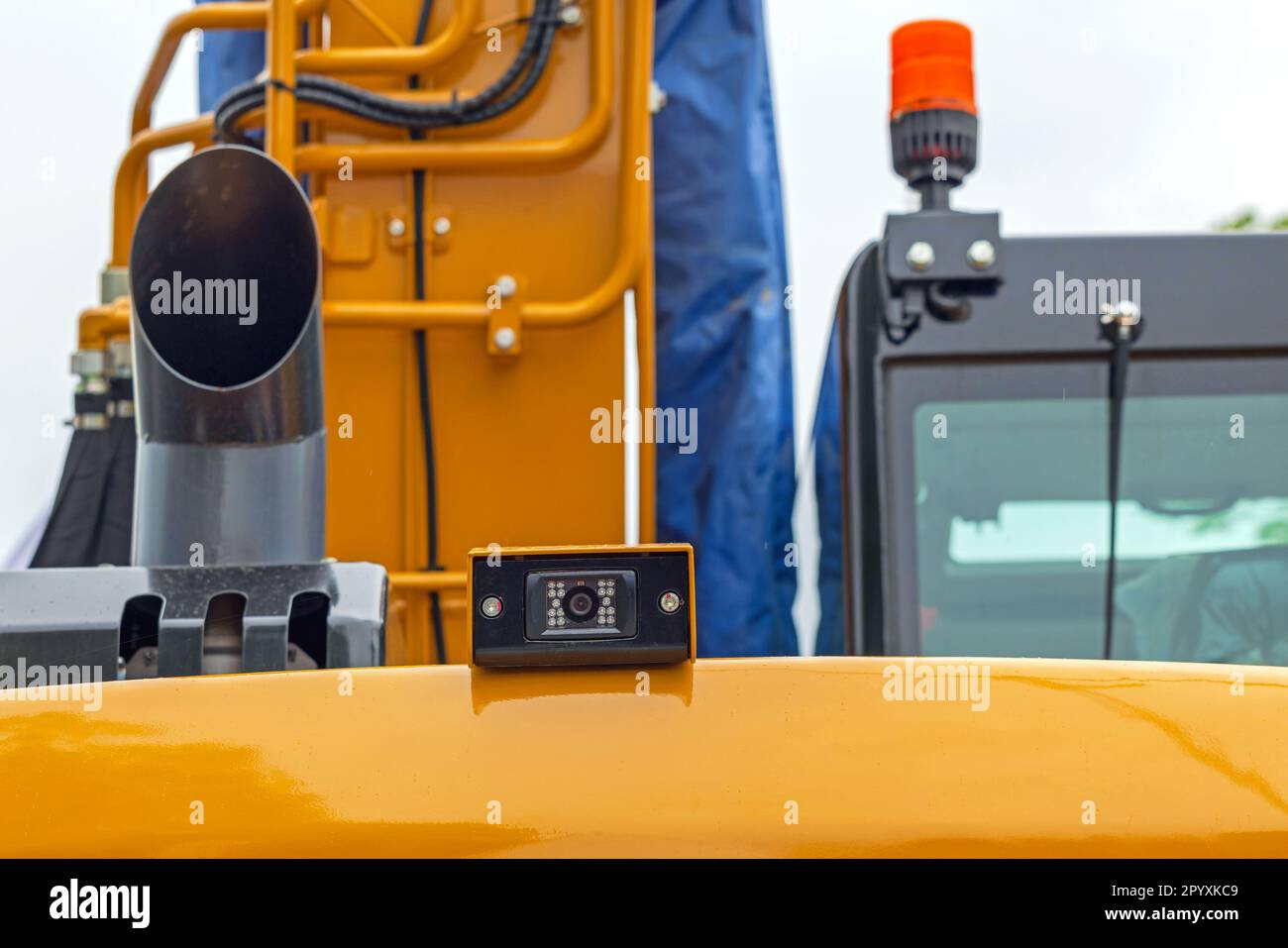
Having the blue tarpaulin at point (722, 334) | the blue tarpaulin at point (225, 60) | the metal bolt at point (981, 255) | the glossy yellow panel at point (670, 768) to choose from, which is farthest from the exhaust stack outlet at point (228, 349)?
the blue tarpaulin at point (225, 60)

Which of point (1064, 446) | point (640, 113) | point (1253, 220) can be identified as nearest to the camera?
point (1064, 446)

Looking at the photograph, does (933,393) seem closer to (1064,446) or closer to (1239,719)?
(1064,446)

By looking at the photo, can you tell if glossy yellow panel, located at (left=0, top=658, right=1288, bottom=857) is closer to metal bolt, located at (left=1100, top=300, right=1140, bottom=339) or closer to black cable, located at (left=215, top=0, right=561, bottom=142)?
metal bolt, located at (left=1100, top=300, right=1140, bottom=339)

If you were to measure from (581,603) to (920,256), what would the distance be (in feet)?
4.51

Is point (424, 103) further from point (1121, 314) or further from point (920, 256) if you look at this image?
point (1121, 314)

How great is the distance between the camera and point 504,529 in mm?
2572

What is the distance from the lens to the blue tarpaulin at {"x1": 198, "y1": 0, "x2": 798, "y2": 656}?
2.66 metres

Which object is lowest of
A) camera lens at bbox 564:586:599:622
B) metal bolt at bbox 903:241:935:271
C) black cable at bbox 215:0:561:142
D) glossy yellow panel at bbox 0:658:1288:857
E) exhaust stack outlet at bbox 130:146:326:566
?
glossy yellow panel at bbox 0:658:1288:857

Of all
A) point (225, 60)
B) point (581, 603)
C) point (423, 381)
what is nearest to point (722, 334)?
point (423, 381)

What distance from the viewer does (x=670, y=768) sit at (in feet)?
2.69

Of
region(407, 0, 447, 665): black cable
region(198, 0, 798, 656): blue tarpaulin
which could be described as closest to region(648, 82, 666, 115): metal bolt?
region(198, 0, 798, 656): blue tarpaulin

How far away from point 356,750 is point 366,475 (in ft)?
5.81

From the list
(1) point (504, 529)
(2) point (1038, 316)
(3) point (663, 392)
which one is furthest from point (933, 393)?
(1) point (504, 529)

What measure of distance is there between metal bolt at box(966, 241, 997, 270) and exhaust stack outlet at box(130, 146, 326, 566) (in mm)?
1065
